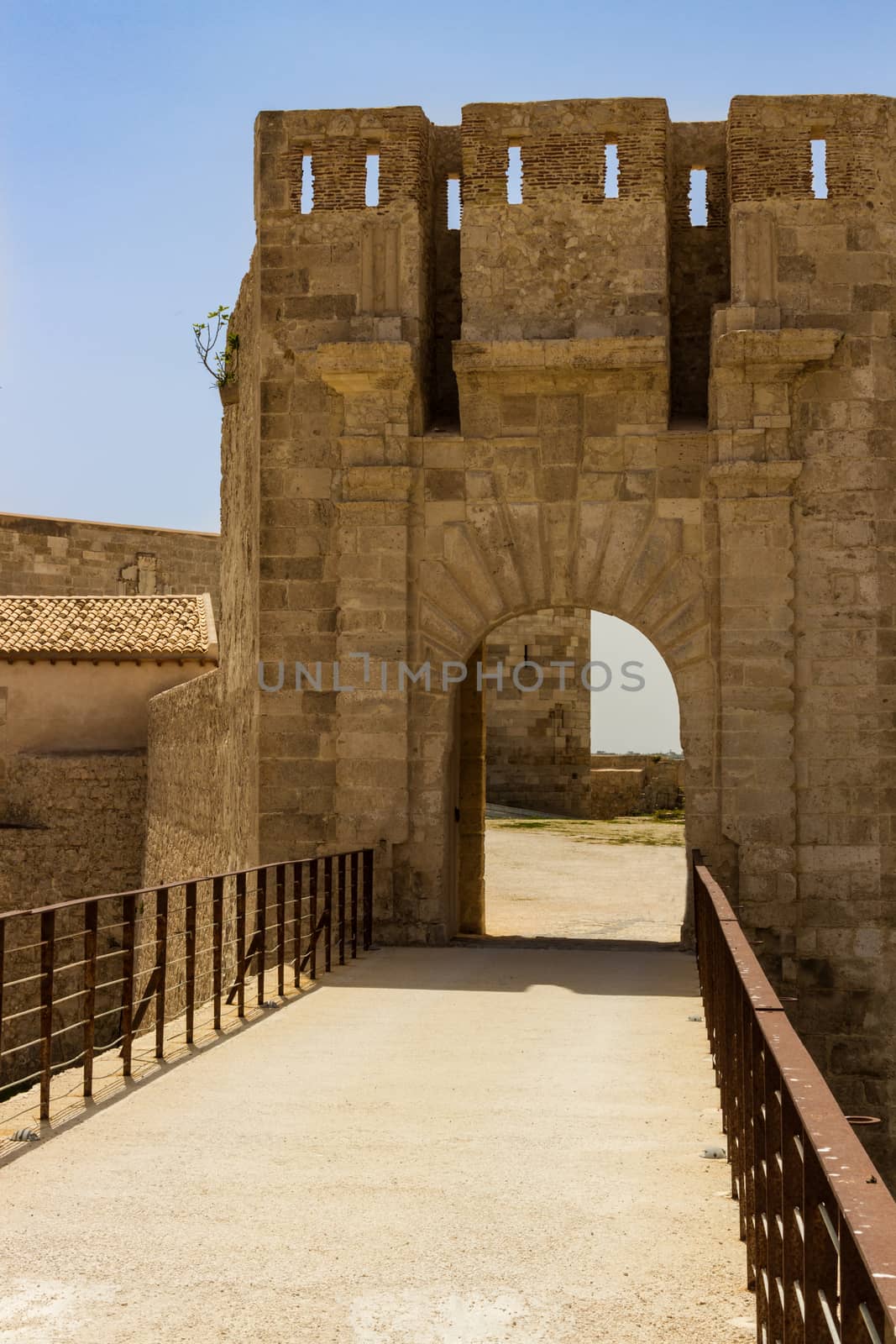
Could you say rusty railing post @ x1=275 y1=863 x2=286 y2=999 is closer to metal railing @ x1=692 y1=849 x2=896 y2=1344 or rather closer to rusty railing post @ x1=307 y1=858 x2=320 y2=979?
rusty railing post @ x1=307 y1=858 x2=320 y2=979

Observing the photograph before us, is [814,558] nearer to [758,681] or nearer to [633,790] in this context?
[758,681]

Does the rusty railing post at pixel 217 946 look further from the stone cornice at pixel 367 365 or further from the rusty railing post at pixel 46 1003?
the stone cornice at pixel 367 365

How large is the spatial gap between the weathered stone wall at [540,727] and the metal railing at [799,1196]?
2139 cm

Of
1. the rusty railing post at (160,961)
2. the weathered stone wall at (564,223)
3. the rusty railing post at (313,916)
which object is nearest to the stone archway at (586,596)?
the weathered stone wall at (564,223)

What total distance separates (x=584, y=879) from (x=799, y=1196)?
12.9 metres

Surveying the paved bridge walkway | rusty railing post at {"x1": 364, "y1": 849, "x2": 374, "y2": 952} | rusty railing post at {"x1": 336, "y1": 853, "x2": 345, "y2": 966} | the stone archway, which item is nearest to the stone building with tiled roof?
the stone archway

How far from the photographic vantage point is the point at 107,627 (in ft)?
62.8

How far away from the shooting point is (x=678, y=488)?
9.68 m

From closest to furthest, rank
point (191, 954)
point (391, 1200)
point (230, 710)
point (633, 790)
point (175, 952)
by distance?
point (391, 1200)
point (191, 954)
point (230, 710)
point (175, 952)
point (633, 790)

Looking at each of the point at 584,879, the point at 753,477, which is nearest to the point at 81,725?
the point at 584,879

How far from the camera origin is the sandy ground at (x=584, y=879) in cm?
1175

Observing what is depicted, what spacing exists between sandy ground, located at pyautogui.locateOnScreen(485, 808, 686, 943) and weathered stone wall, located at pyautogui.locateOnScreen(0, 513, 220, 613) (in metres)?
8.34

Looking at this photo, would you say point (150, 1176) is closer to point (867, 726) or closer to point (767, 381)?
point (867, 726)

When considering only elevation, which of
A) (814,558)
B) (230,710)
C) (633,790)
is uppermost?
(814,558)
